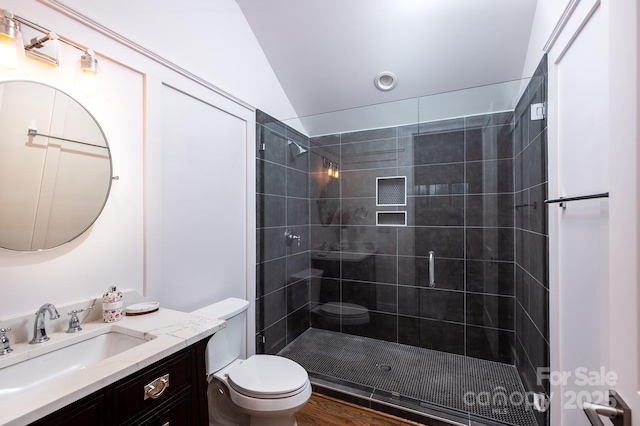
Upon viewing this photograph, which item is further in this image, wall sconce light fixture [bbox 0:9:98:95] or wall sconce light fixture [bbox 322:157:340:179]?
wall sconce light fixture [bbox 322:157:340:179]

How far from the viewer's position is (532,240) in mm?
1910

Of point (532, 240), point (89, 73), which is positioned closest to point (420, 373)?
point (532, 240)

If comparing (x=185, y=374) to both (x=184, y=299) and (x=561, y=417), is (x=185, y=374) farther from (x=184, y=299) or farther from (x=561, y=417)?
(x=561, y=417)

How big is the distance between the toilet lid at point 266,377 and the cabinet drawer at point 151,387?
51 centimetres

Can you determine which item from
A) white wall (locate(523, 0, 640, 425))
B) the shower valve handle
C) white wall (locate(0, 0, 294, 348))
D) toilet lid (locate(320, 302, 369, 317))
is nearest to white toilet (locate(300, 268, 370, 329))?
toilet lid (locate(320, 302, 369, 317))

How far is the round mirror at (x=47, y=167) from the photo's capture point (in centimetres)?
106

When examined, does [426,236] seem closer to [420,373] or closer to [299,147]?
[420,373]

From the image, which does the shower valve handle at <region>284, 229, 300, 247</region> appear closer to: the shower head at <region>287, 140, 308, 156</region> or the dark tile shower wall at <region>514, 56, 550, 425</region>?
the shower head at <region>287, 140, 308, 156</region>

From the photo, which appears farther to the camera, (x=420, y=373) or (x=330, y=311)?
(x=330, y=311)

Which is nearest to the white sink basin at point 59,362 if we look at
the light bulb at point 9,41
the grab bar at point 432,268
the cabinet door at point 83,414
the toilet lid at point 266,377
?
the cabinet door at point 83,414

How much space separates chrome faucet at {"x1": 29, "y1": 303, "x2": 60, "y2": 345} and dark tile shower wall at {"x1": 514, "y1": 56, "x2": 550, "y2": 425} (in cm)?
233

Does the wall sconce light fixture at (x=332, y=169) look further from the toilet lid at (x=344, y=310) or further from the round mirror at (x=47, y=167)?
the round mirror at (x=47, y=167)

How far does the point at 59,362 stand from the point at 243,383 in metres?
0.82

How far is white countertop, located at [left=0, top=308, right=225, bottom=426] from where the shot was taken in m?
0.69
